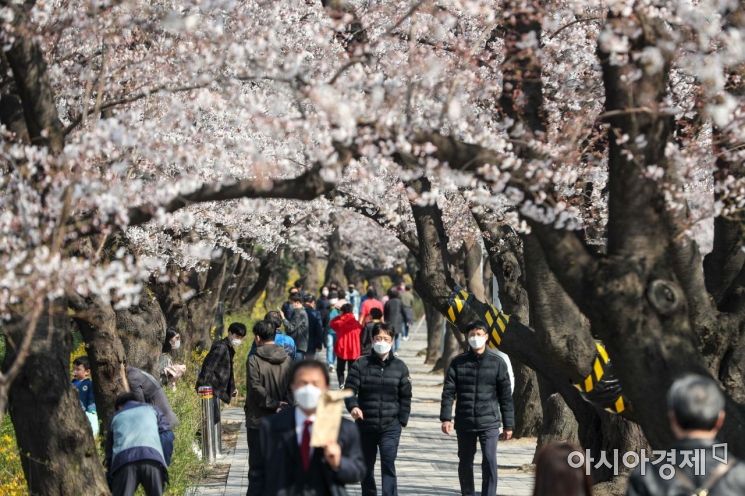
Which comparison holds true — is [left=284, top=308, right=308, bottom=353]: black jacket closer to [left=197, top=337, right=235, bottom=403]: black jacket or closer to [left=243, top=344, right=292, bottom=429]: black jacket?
[left=197, top=337, right=235, bottom=403]: black jacket

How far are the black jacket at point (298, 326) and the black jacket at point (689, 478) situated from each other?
63.4 ft

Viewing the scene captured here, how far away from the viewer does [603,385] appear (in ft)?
32.4

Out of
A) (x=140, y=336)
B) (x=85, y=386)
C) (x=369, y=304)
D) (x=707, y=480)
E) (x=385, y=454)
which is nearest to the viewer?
(x=707, y=480)

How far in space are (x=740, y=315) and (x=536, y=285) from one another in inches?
60.0

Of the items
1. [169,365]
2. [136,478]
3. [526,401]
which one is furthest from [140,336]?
[526,401]

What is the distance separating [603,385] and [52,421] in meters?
4.21

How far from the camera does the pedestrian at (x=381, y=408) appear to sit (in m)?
11.5

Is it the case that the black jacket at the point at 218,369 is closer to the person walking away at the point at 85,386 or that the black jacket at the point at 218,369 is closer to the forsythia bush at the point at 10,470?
the person walking away at the point at 85,386

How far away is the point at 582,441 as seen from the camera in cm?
1169

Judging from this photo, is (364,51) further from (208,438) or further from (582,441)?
(208,438)

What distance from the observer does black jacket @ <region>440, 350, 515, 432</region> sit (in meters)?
11.8

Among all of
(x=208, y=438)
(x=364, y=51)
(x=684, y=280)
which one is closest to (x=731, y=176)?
(x=684, y=280)

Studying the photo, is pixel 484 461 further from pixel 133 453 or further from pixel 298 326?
pixel 298 326

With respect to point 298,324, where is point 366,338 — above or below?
below
